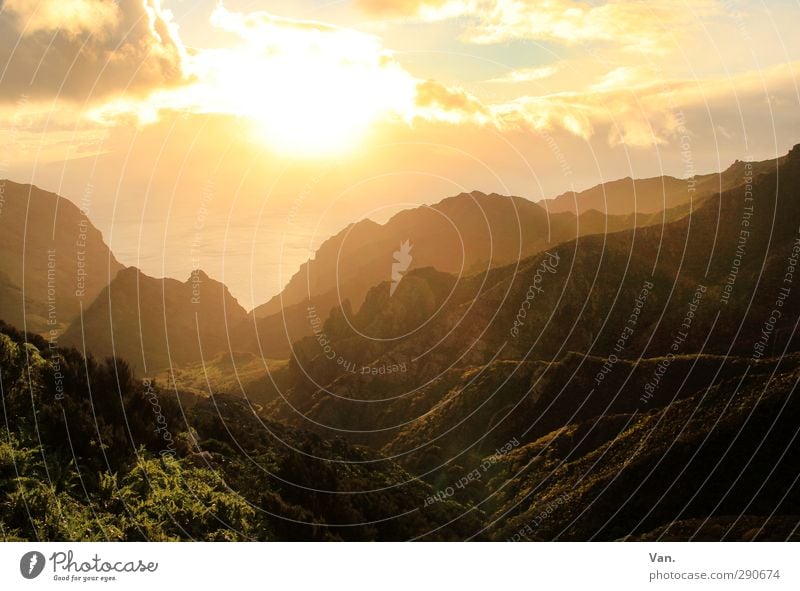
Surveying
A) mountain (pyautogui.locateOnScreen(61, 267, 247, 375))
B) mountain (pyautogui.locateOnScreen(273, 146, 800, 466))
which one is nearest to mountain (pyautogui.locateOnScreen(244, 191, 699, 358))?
mountain (pyautogui.locateOnScreen(61, 267, 247, 375))

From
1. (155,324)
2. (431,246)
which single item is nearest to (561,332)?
(431,246)

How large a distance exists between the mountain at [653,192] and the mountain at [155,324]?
7608 centimetres

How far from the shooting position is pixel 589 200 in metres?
185

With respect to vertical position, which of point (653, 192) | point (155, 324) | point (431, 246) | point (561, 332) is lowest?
point (155, 324)

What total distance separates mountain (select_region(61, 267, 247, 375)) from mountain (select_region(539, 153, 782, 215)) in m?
76.1

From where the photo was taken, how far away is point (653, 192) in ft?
546

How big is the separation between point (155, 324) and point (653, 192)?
360 ft

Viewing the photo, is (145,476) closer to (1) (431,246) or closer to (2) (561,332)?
(2) (561,332)

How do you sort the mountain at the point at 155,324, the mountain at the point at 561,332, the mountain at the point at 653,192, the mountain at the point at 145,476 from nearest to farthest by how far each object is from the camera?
the mountain at the point at 145,476 < the mountain at the point at 561,332 < the mountain at the point at 653,192 < the mountain at the point at 155,324

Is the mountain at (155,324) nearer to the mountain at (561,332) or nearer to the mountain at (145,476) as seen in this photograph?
the mountain at (561,332)

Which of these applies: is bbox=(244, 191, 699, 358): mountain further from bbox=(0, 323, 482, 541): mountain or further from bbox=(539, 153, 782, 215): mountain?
bbox=(0, 323, 482, 541): mountain

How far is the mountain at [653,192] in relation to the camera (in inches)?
5398

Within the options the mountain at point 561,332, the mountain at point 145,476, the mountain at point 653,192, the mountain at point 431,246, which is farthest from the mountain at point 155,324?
the mountain at point 145,476
